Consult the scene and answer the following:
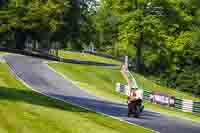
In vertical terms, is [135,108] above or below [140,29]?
below

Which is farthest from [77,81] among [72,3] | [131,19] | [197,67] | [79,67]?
[72,3]

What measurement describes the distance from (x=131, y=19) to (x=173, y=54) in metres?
11.4

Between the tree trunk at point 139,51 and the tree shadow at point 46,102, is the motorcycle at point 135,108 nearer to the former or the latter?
the tree shadow at point 46,102

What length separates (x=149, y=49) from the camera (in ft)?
307

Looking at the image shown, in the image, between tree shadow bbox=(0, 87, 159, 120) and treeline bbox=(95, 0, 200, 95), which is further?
treeline bbox=(95, 0, 200, 95)

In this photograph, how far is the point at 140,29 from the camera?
267 ft

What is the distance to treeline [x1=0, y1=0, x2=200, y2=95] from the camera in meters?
82.3

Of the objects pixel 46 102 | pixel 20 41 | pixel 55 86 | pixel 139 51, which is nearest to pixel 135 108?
pixel 46 102

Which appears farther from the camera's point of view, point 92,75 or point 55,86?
point 92,75

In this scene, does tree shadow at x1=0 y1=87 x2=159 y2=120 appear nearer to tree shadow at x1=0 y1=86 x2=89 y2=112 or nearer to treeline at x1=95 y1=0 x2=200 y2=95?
tree shadow at x1=0 y1=86 x2=89 y2=112

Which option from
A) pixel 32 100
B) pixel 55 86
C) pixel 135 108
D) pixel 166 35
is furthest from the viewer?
pixel 166 35

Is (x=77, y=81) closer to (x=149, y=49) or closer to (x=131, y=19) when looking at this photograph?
(x=131, y=19)

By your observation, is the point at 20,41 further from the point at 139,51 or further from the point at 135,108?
the point at 135,108

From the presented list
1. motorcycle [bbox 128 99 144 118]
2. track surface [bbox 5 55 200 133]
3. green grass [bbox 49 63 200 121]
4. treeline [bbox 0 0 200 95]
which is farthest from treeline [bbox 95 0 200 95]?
motorcycle [bbox 128 99 144 118]
